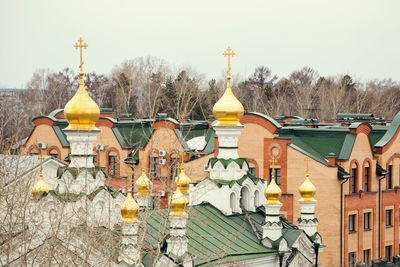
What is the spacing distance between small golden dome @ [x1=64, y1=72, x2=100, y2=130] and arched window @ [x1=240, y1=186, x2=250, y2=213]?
554cm

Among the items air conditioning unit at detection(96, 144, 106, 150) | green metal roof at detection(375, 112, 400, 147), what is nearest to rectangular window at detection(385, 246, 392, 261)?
green metal roof at detection(375, 112, 400, 147)

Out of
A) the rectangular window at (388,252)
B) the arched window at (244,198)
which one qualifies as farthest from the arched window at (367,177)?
the arched window at (244,198)

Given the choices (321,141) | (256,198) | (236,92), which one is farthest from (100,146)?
(236,92)

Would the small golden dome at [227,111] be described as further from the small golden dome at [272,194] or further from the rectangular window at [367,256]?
the rectangular window at [367,256]

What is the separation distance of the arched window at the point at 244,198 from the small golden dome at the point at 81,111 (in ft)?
18.2

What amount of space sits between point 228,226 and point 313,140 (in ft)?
50.1

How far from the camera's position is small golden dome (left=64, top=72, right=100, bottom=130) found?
22016 mm

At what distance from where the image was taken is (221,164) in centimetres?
2478

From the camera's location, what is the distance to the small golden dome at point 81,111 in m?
22.0

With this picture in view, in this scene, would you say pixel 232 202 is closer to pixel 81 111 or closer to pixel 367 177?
pixel 81 111

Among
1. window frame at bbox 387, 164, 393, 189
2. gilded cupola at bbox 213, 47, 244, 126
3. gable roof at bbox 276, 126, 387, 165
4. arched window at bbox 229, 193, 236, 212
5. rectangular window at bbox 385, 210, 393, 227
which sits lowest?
rectangular window at bbox 385, 210, 393, 227

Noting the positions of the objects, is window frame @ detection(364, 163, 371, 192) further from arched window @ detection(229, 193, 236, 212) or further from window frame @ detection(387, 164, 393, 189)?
arched window @ detection(229, 193, 236, 212)

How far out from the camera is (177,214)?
65.8 ft

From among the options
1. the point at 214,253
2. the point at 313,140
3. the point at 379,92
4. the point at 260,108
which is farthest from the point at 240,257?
the point at 379,92
